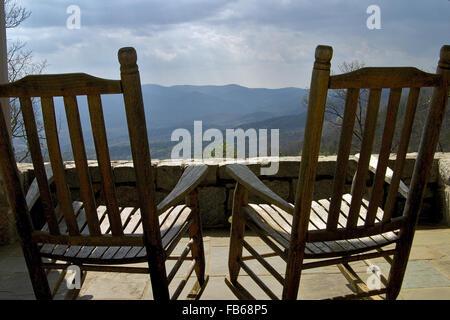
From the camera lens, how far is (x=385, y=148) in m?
1.23

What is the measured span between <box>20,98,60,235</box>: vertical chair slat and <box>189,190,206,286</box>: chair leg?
64cm

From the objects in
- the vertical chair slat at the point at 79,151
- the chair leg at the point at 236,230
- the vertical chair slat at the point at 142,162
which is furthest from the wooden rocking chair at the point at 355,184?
the vertical chair slat at the point at 79,151

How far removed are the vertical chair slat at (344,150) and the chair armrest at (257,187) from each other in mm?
138

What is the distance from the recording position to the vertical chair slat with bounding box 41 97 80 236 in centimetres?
112

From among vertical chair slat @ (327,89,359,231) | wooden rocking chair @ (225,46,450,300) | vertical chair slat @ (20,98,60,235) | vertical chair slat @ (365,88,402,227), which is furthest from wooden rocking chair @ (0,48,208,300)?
vertical chair slat @ (365,88,402,227)

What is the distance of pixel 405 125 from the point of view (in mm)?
1245

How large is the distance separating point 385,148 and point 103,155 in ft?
2.79

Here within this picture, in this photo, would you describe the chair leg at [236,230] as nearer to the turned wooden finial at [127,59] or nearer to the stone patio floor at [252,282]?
the stone patio floor at [252,282]

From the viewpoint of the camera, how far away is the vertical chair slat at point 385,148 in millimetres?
1188

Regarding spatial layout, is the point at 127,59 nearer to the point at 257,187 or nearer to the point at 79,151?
the point at 79,151

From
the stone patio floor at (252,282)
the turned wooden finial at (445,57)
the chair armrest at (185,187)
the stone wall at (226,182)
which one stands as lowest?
the stone patio floor at (252,282)
